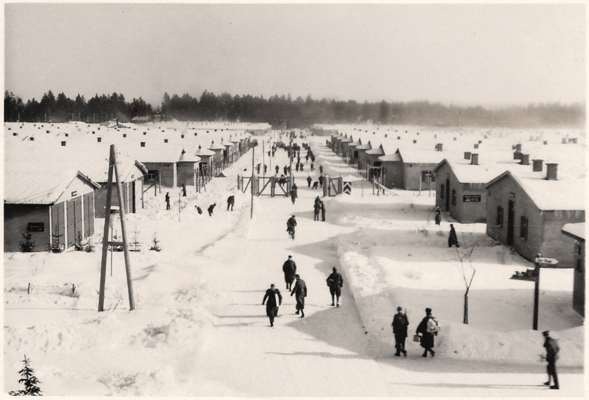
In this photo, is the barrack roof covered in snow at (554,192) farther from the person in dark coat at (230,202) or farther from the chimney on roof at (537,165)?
the person in dark coat at (230,202)

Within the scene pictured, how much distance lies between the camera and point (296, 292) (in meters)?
17.3

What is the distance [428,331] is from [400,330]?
0.64 metres

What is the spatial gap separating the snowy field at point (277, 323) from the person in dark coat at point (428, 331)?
14.5 inches

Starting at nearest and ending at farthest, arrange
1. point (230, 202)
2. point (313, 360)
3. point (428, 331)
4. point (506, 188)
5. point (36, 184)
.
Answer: point (313, 360)
point (428, 331)
point (36, 184)
point (506, 188)
point (230, 202)

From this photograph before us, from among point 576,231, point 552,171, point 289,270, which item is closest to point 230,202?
point 289,270

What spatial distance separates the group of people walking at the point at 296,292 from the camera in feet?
54.2

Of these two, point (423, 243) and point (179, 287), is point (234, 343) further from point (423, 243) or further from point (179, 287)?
point (423, 243)

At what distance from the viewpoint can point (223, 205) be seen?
133ft

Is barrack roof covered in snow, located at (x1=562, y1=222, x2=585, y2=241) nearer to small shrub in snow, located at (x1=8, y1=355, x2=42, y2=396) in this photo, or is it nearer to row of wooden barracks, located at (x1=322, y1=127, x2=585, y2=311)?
row of wooden barracks, located at (x1=322, y1=127, x2=585, y2=311)

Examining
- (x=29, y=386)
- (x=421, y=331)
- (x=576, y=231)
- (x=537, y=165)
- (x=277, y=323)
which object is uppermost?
(x=537, y=165)

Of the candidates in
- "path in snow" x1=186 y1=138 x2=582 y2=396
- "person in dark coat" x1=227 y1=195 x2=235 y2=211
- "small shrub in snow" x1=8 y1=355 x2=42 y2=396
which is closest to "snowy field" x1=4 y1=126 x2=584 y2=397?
"path in snow" x1=186 y1=138 x2=582 y2=396

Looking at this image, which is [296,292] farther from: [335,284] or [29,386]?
[29,386]

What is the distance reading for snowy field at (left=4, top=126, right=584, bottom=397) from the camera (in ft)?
41.4

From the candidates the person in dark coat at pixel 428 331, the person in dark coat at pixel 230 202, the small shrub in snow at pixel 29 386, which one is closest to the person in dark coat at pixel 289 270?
the person in dark coat at pixel 428 331
